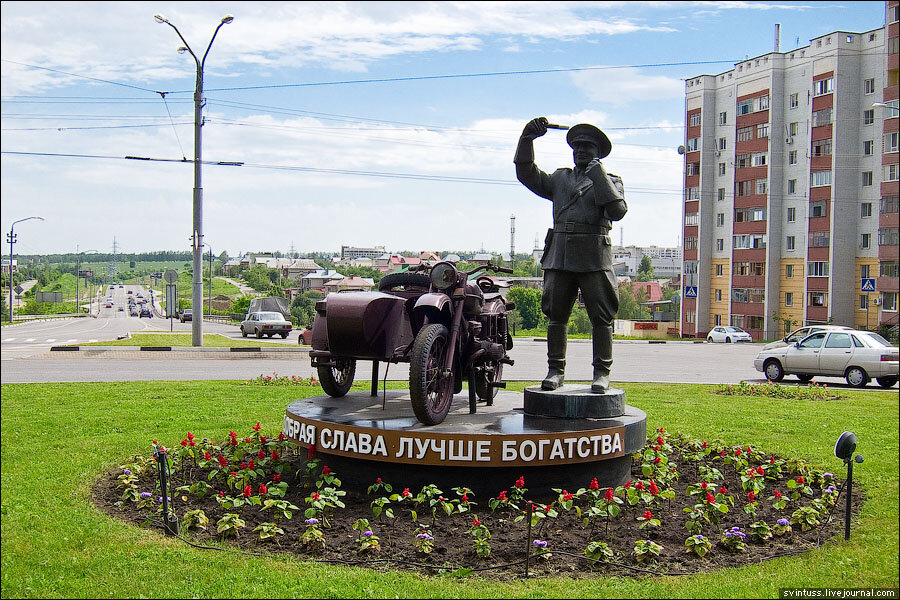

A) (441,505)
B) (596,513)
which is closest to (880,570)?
(596,513)

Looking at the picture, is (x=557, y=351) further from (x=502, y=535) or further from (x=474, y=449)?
(x=502, y=535)

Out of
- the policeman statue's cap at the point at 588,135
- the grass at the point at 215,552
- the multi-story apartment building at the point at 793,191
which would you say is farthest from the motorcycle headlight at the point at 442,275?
the multi-story apartment building at the point at 793,191

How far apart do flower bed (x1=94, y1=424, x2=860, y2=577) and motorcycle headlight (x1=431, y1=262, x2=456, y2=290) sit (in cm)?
182

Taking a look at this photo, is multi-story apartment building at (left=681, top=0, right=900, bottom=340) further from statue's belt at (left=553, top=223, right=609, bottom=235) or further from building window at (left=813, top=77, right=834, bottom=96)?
statue's belt at (left=553, top=223, right=609, bottom=235)

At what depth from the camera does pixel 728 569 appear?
5.24 m

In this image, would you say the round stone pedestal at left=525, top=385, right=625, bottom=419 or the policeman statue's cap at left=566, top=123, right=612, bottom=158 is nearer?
the round stone pedestal at left=525, top=385, right=625, bottom=419

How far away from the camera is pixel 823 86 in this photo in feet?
158

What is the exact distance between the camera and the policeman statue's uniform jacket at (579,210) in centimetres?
729

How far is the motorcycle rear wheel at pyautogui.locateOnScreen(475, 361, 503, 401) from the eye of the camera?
313 inches

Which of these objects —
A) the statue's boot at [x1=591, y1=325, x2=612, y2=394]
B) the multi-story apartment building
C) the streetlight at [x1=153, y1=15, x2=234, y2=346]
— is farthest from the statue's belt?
the multi-story apartment building

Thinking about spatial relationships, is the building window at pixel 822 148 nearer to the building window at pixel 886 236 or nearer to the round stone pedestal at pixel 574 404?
the building window at pixel 886 236

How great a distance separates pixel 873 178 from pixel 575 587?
48.9m

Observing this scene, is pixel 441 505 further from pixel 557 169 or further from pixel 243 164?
pixel 243 164

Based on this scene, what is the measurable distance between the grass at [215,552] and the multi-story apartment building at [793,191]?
3653cm
